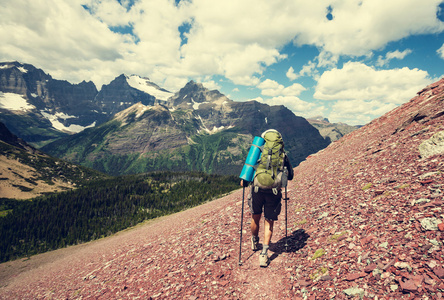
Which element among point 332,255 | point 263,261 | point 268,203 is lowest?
point 263,261

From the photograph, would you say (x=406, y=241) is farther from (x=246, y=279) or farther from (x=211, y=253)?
(x=211, y=253)

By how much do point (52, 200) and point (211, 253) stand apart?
248 metres

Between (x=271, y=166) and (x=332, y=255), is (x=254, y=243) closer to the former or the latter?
(x=332, y=255)

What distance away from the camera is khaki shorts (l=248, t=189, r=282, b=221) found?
30.5ft

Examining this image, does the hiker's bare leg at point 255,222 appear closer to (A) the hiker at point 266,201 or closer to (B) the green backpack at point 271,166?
(A) the hiker at point 266,201

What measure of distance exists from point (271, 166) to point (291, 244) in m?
4.24

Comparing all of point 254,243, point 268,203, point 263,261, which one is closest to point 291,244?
point 254,243

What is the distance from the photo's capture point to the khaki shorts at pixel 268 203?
9297 millimetres

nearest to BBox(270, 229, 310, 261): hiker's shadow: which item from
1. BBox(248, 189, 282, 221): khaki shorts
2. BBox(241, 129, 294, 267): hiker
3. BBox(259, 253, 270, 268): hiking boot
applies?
BBox(259, 253, 270, 268): hiking boot

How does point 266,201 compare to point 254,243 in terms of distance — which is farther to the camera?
point 254,243

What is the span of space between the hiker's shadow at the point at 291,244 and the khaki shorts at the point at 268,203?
5.10 feet

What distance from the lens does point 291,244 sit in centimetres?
998

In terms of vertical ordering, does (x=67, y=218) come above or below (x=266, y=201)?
below

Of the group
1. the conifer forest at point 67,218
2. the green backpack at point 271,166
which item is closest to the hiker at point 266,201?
the green backpack at point 271,166
